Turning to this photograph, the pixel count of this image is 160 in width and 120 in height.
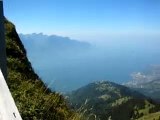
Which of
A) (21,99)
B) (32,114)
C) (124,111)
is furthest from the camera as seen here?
(124,111)

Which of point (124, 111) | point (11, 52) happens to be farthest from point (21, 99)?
point (124, 111)

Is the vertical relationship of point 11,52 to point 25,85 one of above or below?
above

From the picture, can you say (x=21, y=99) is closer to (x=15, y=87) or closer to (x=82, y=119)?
(x=82, y=119)

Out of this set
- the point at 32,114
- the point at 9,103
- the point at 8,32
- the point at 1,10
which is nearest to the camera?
the point at 9,103

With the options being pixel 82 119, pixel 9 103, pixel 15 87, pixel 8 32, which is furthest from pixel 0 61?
pixel 8 32

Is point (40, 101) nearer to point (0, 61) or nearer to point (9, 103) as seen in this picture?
point (0, 61)

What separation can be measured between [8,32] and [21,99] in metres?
14.1

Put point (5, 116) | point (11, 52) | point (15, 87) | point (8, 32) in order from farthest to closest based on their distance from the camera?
point (8, 32), point (11, 52), point (15, 87), point (5, 116)

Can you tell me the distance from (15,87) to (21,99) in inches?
91.2

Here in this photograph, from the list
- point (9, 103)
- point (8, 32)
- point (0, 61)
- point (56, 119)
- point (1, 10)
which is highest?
point (8, 32)

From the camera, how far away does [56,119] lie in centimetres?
948

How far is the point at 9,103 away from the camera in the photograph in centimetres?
329

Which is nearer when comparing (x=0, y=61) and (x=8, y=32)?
(x=0, y=61)

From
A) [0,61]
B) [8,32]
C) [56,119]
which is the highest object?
[8,32]
